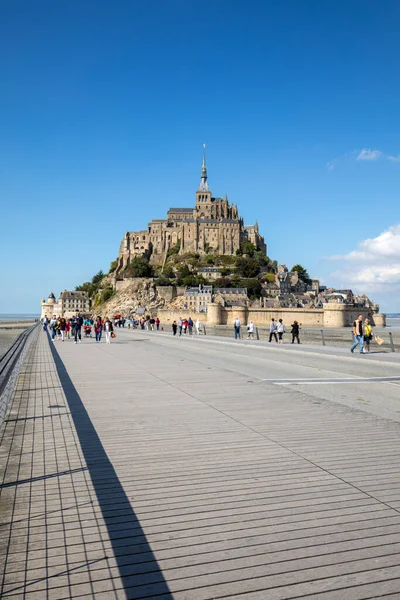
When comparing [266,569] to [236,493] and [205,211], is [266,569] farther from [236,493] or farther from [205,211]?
[205,211]

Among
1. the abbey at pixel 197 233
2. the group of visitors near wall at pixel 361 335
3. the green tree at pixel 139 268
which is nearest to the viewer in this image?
the group of visitors near wall at pixel 361 335

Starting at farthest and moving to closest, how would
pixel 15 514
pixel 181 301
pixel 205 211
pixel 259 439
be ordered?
pixel 205 211, pixel 181 301, pixel 259 439, pixel 15 514

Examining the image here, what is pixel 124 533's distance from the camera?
3.46 metres

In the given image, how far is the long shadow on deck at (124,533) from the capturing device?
2.85m

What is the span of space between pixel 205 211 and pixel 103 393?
389ft

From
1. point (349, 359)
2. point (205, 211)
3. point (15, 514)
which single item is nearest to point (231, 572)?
point (15, 514)

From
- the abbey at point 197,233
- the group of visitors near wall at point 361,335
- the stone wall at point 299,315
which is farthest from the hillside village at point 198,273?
the group of visitors near wall at point 361,335

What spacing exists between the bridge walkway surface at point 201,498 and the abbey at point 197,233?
4382 inches

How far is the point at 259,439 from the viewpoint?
231 inches

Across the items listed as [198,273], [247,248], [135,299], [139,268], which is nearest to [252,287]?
[198,273]

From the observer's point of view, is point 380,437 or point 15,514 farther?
point 380,437

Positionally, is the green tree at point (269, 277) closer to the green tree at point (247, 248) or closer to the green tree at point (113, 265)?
the green tree at point (247, 248)

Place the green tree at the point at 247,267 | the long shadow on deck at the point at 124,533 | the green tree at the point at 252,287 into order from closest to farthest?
1. the long shadow on deck at the point at 124,533
2. the green tree at the point at 252,287
3. the green tree at the point at 247,267

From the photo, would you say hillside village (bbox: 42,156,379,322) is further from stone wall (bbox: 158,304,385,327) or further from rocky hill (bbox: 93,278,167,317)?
stone wall (bbox: 158,304,385,327)
